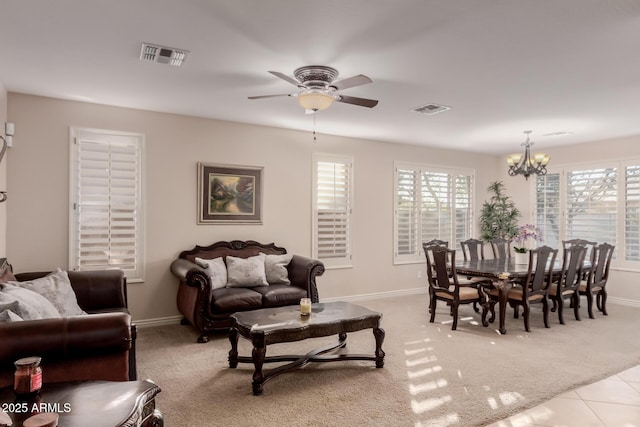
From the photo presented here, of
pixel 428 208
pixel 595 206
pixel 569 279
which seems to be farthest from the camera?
pixel 428 208

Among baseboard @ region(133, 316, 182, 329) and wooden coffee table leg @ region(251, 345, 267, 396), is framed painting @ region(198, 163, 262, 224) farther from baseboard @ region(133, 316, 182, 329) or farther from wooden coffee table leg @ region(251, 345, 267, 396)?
wooden coffee table leg @ region(251, 345, 267, 396)

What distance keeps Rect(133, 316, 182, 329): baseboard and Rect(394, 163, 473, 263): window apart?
3.70 m

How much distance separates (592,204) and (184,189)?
653 cm

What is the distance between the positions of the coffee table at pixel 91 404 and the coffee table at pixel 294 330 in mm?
1190

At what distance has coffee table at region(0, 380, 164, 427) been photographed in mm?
1655

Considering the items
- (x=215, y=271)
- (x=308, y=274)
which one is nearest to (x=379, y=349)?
(x=308, y=274)

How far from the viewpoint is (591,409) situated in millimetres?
2930

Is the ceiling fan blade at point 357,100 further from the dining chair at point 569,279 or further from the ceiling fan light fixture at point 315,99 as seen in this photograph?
the dining chair at point 569,279

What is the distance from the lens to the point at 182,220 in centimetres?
527

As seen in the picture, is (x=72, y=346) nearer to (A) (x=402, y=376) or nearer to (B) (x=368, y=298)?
(A) (x=402, y=376)

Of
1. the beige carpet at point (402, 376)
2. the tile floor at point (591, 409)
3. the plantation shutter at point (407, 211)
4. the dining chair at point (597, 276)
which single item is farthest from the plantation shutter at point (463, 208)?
the tile floor at point (591, 409)

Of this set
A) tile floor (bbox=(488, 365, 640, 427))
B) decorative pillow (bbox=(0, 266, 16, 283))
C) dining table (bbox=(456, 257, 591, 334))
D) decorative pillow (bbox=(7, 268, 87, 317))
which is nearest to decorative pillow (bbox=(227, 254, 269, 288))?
A: decorative pillow (bbox=(7, 268, 87, 317))

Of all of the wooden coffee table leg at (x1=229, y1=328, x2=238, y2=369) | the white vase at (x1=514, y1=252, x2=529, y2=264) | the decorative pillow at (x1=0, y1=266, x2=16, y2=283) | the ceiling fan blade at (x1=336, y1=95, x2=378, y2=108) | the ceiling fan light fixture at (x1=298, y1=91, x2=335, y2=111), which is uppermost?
the ceiling fan blade at (x1=336, y1=95, x2=378, y2=108)

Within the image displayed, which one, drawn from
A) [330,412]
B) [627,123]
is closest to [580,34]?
[330,412]
